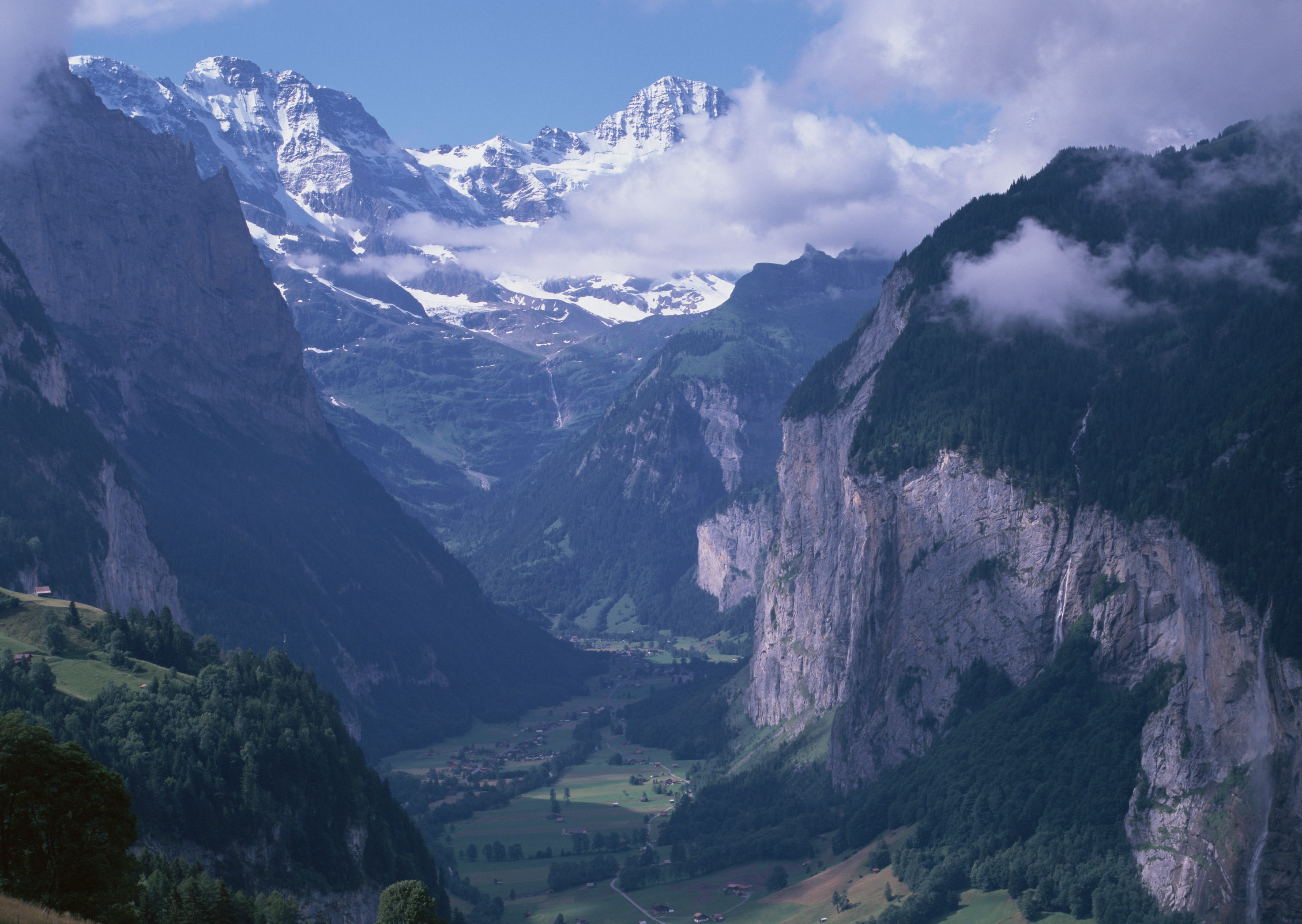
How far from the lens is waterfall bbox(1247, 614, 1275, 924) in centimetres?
14450

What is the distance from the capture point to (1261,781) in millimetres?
147750

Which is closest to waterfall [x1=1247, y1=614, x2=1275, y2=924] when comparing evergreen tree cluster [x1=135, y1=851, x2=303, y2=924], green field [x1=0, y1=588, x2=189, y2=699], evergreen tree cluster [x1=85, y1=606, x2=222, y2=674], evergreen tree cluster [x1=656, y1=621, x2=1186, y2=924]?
evergreen tree cluster [x1=656, y1=621, x2=1186, y2=924]

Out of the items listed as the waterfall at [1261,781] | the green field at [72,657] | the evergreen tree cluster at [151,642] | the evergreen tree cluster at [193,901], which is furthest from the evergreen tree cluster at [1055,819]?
the green field at [72,657]

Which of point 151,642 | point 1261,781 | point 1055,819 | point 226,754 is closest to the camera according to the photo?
point 226,754

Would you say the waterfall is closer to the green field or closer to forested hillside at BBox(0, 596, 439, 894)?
forested hillside at BBox(0, 596, 439, 894)

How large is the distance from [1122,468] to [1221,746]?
5109 centimetres

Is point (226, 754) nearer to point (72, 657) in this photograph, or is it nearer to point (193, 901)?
point (72, 657)

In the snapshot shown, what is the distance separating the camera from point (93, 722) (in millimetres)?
138625

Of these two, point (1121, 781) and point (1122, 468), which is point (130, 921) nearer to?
point (1121, 781)

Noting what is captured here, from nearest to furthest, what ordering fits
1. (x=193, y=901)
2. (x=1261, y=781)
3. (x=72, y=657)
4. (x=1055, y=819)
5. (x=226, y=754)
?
(x=193, y=901) < (x=226, y=754) < (x=1261, y=781) < (x=72, y=657) < (x=1055, y=819)

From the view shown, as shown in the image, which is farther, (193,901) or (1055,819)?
(1055,819)

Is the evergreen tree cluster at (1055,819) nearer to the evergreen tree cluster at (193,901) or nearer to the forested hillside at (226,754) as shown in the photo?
the forested hillside at (226,754)

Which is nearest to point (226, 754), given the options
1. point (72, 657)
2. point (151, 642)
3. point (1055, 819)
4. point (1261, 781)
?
point (72, 657)

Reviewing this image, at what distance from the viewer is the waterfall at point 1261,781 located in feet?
474
